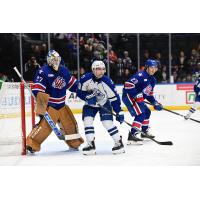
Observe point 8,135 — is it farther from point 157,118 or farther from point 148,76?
point 157,118

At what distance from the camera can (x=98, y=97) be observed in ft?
12.5

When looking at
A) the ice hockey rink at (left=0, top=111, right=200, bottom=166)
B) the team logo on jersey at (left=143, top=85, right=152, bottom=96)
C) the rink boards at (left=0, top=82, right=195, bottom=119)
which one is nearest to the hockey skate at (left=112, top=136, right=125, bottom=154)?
the ice hockey rink at (left=0, top=111, right=200, bottom=166)

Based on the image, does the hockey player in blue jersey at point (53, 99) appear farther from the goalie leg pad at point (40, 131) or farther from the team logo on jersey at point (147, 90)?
the team logo on jersey at point (147, 90)

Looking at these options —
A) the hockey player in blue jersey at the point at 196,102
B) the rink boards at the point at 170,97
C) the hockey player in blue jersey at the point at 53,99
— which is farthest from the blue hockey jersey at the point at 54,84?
the rink boards at the point at 170,97

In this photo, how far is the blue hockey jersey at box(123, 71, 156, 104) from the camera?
4.35 meters

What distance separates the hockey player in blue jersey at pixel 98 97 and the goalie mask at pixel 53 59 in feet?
0.74

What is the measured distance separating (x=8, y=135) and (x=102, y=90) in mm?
980

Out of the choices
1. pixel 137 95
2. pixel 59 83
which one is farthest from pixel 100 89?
pixel 137 95

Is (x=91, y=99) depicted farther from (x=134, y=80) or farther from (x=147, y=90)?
(x=147, y=90)

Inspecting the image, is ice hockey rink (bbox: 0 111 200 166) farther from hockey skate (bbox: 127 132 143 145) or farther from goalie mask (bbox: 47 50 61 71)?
goalie mask (bbox: 47 50 61 71)

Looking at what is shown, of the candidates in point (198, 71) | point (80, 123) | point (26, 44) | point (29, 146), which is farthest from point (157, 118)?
point (29, 146)

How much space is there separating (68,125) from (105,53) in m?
4.12

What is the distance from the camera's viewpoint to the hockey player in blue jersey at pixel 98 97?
3762mm

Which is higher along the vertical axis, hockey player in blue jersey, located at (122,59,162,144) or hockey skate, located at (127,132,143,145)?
hockey player in blue jersey, located at (122,59,162,144)
